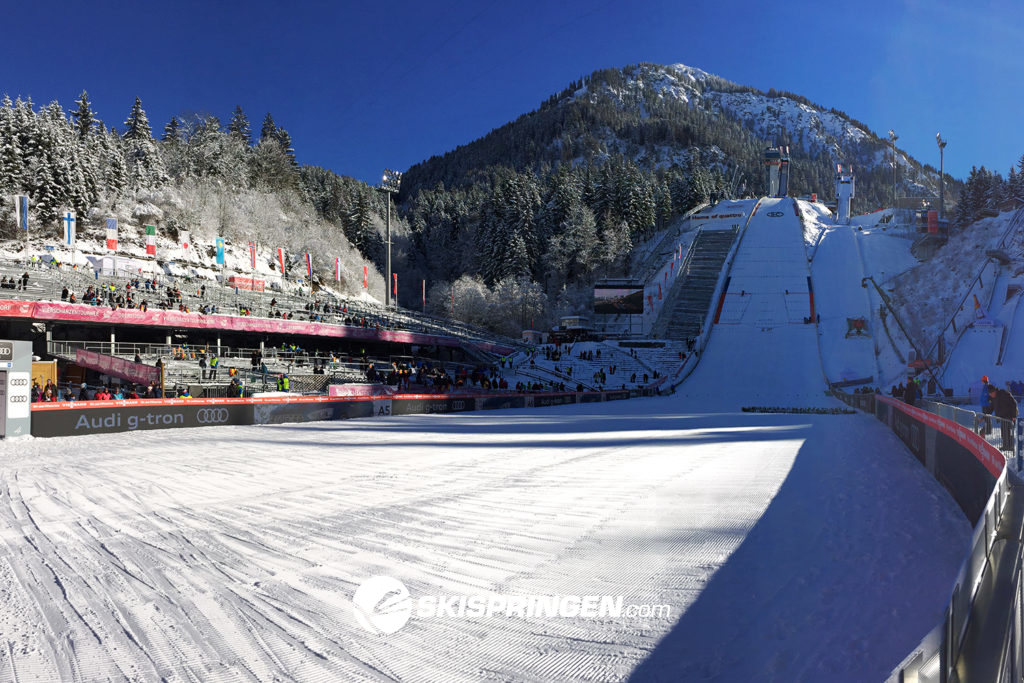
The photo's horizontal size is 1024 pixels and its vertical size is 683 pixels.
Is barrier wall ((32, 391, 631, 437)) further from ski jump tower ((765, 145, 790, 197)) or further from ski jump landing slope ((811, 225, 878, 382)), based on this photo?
ski jump tower ((765, 145, 790, 197))

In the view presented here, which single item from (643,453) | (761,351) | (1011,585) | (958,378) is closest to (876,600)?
(1011,585)

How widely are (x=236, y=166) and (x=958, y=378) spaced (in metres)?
68.7

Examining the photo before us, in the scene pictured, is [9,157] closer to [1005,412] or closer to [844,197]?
[1005,412]

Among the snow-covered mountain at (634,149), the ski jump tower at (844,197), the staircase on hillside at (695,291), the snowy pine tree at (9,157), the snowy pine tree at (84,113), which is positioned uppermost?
the snow-covered mountain at (634,149)

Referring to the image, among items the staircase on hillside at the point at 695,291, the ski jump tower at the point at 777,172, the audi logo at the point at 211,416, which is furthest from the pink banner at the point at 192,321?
the ski jump tower at the point at 777,172

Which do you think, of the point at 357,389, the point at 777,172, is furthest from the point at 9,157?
the point at 777,172

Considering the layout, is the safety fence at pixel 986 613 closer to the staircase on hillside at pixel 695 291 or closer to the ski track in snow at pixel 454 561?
the ski track in snow at pixel 454 561

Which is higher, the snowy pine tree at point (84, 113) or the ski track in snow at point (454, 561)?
the snowy pine tree at point (84, 113)

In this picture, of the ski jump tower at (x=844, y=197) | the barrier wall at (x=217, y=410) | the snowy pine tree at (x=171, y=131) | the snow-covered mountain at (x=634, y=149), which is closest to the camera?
the barrier wall at (x=217, y=410)

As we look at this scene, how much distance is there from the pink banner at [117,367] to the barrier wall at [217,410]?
5.95 metres

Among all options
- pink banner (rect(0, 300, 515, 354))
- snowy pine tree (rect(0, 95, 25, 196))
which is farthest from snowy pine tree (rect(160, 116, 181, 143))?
pink banner (rect(0, 300, 515, 354))

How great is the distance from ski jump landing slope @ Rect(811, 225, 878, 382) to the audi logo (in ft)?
119

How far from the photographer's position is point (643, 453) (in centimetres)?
1155

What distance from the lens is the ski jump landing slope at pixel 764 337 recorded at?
119 ft
